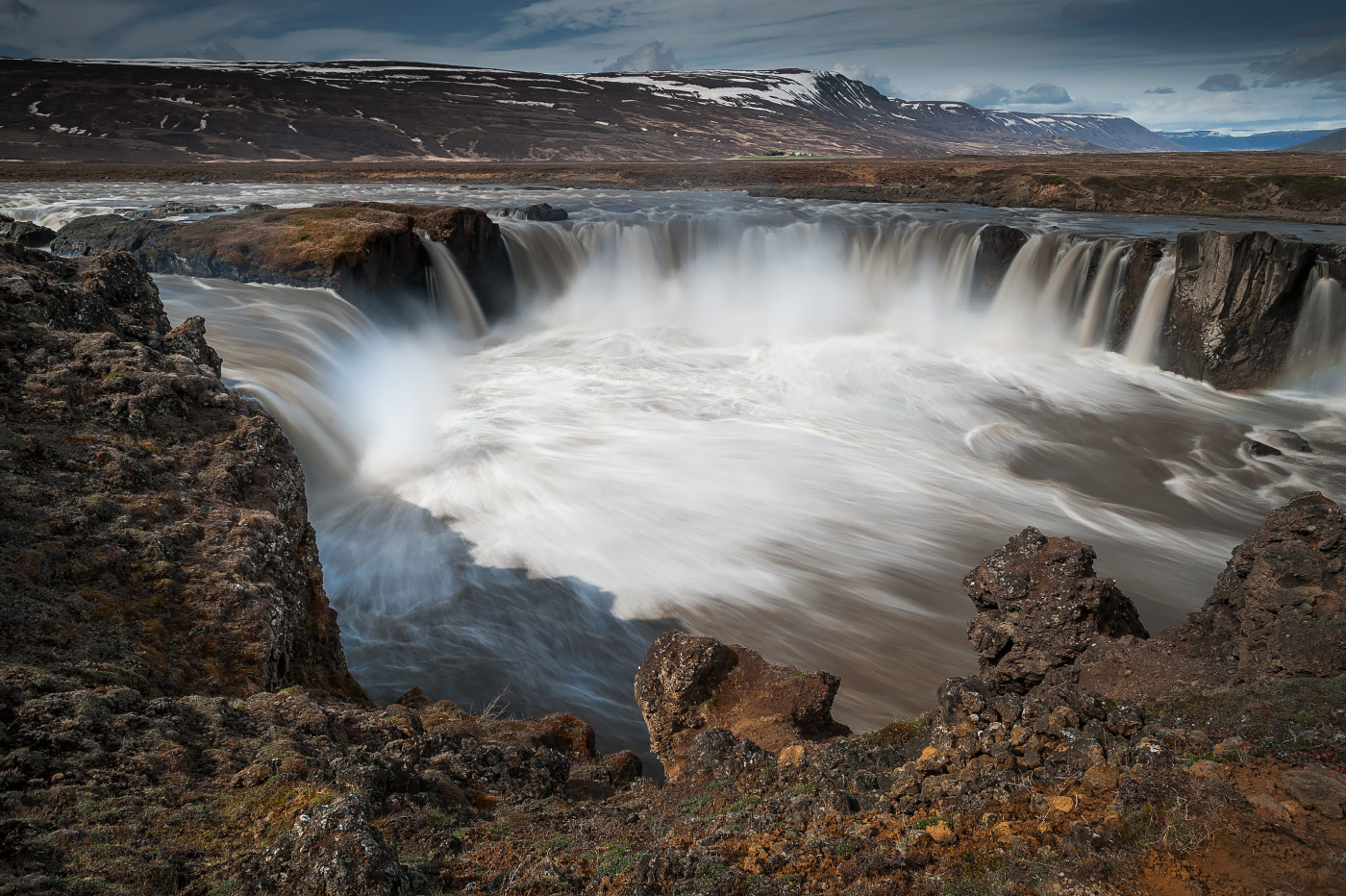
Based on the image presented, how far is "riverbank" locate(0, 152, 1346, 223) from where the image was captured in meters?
32.8

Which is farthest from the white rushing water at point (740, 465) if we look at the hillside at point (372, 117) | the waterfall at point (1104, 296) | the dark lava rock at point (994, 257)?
the hillside at point (372, 117)

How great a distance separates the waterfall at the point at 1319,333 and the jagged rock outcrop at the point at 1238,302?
190mm

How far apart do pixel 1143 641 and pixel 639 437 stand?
10552 mm

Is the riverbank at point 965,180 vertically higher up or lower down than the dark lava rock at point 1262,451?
higher up

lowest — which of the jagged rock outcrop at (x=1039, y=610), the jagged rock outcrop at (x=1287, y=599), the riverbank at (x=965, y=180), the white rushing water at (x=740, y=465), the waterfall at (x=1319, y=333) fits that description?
the white rushing water at (x=740, y=465)

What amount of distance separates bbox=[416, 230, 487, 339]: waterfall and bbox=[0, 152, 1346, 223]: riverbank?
26269 millimetres

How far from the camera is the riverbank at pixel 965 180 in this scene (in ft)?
108

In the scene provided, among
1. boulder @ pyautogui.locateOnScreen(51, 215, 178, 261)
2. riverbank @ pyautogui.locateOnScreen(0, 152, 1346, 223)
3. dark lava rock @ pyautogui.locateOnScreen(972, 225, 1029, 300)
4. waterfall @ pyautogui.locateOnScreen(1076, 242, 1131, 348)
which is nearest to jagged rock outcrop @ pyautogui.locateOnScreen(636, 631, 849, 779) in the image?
boulder @ pyautogui.locateOnScreen(51, 215, 178, 261)

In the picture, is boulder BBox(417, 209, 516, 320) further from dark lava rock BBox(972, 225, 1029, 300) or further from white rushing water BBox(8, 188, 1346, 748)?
dark lava rock BBox(972, 225, 1029, 300)

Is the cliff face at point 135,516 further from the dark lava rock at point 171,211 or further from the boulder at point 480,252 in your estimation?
the dark lava rock at point 171,211

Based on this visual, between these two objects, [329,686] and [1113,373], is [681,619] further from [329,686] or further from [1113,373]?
[1113,373]

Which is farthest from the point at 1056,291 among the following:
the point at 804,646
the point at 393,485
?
the point at 393,485

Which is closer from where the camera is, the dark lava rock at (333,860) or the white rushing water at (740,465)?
the dark lava rock at (333,860)

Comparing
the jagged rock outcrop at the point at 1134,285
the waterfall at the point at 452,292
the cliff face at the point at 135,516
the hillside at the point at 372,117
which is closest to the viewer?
the cliff face at the point at 135,516
